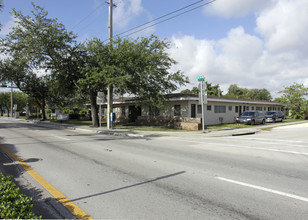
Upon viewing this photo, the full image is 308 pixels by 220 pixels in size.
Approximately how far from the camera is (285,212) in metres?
3.73

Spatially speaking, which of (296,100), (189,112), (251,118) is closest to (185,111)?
(189,112)

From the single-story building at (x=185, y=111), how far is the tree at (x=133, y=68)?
9.27 ft

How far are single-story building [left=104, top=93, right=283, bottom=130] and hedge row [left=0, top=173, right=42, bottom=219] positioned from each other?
57.3ft

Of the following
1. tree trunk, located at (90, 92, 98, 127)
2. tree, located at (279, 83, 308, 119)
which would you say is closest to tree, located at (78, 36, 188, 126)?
tree trunk, located at (90, 92, 98, 127)

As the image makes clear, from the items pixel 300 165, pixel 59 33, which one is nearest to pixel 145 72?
pixel 59 33

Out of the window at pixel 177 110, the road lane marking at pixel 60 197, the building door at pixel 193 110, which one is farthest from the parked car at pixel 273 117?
the road lane marking at pixel 60 197

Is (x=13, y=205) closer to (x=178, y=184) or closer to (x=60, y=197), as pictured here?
(x=60, y=197)

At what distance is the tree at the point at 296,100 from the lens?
39.8 metres

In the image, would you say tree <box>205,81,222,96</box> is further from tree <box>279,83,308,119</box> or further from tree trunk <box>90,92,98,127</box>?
tree trunk <box>90,92,98,127</box>

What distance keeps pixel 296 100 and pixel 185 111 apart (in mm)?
29544

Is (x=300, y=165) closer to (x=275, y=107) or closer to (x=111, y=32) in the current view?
(x=111, y=32)

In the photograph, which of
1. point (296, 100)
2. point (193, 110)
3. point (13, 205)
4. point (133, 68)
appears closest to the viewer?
point (13, 205)

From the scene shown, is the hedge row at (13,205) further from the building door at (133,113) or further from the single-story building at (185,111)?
the building door at (133,113)

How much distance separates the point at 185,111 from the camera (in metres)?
23.0
